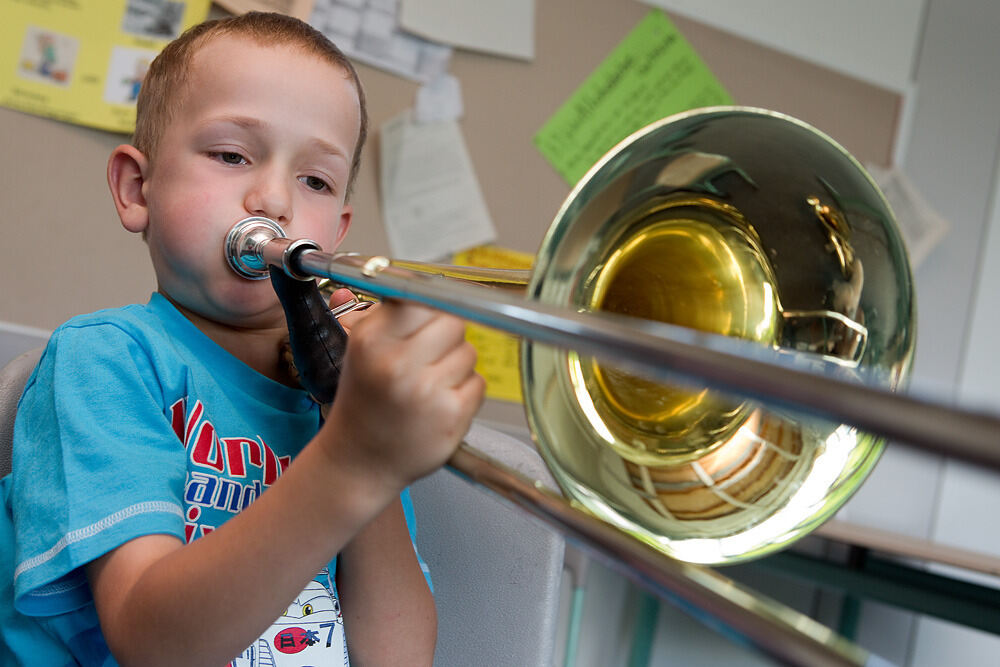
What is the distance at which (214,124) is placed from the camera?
27.6 inches

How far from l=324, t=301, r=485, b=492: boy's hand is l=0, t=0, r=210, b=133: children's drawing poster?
976 mm

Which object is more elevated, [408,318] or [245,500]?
[408,318]

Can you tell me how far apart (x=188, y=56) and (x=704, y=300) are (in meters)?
0.49

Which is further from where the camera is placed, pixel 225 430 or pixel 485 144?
pixel 485 144

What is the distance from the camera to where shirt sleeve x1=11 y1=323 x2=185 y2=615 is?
0.54m

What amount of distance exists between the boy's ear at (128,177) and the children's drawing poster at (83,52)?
535 mm

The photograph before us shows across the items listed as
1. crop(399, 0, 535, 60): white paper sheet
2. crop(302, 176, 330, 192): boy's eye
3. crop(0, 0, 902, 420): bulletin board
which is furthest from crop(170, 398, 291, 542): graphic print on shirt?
crop(399, 0, 535, 60): white paper sheet

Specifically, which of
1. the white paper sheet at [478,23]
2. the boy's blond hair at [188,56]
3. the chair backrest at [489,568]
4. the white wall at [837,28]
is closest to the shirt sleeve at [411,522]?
the chair backrest at [489,568]

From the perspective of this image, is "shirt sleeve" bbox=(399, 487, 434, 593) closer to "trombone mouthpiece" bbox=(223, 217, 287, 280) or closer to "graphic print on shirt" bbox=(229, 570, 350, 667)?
"graphic print on shirt" bbox=(229, 570, 350, 667)

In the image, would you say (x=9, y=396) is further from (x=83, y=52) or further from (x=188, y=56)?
(x=83, y=52)

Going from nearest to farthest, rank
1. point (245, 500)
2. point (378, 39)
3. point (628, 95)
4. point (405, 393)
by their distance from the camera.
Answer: point (405, 393) → point (245, 500) → point (378, 39) → point (628, 95)

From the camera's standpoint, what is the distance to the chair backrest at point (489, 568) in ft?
2.55

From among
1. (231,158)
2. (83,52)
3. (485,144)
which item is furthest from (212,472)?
(485,144)

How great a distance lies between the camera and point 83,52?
4.05ft
